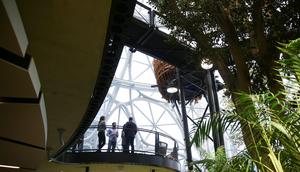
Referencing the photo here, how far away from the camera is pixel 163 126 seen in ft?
131

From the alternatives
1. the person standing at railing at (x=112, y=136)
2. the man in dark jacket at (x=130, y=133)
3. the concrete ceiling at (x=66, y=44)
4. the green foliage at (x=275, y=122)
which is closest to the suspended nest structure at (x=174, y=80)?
the man in dark jacket at (x=130, y=133)

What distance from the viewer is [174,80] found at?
14195 millimetres

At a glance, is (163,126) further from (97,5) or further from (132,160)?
(97,5)

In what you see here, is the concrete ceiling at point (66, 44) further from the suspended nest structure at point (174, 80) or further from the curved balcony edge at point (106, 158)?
the suspended nest structure at point (174, 80)

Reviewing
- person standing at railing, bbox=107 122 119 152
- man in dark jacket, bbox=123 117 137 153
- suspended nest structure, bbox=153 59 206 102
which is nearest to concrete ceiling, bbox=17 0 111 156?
man in dark jacket, bbox=123 117 137 153

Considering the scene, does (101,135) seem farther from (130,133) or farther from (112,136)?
(130,133)

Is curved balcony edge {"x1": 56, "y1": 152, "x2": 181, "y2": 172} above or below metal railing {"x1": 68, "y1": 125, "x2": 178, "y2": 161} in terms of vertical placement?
below

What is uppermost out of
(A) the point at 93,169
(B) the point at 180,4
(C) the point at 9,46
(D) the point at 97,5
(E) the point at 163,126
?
(E) the point at 163,126

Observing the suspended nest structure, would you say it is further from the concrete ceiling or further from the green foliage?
the green foliage

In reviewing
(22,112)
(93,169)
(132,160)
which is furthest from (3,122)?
(93,169)

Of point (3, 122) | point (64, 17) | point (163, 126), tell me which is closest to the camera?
point (64, 17)

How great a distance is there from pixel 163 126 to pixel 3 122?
118 feet

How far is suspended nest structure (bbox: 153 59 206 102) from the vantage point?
14.1 meters

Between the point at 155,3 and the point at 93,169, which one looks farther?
the point at 93,169
